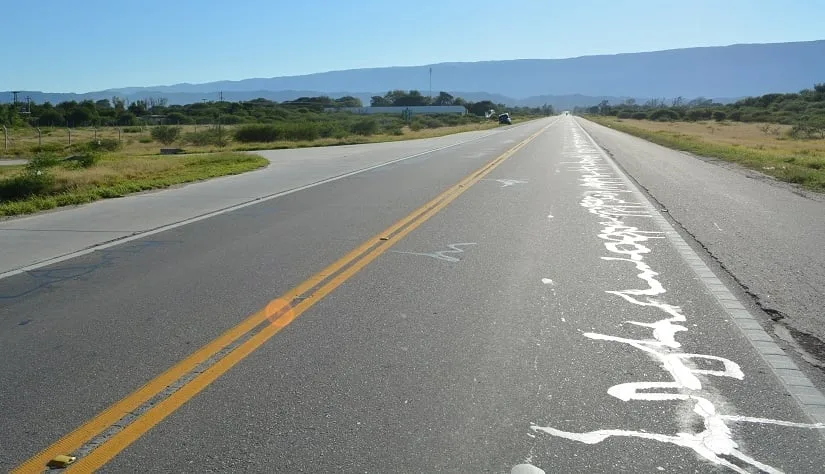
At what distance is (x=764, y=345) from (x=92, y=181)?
1609 cm

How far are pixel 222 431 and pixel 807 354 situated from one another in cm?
431

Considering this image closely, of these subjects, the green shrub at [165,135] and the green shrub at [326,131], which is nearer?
the green shrub at [165,135]

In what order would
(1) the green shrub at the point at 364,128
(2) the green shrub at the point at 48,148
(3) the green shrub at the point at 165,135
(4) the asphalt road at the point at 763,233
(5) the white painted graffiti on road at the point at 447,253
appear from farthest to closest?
(1) the green shrub at the point at 364,128
(3) the green shrub at the point at 165,135
(2) the green shrub at the point at 48,148
(5) the white painted graffiti on road at the point at 447,253
(4) the asphalt road at the point at 763,233

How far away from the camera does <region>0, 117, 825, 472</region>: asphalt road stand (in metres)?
4.12

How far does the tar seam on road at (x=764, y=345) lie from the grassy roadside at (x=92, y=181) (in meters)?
11.8

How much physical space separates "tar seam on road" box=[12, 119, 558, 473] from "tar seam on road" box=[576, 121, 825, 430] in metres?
3.77

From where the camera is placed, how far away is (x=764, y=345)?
5.92 metres

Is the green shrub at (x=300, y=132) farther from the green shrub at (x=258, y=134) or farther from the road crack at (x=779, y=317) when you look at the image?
the road crack at (x=779, y=317)

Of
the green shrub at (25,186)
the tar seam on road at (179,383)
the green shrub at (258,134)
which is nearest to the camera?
the tar seam on road at (179,383)

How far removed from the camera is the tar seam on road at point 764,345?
480cm

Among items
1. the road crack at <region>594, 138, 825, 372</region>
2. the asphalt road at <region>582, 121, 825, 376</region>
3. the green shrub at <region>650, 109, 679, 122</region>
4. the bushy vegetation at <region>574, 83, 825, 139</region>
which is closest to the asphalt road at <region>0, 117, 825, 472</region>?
the road crack at <region>594, 138, 825, 372</region>

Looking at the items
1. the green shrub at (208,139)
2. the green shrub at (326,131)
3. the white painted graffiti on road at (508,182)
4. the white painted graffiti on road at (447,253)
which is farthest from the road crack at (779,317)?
the green shrub at (326,131)

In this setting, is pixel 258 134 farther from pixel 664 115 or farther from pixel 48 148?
pixel 664 115

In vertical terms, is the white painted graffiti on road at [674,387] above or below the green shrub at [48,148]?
above
